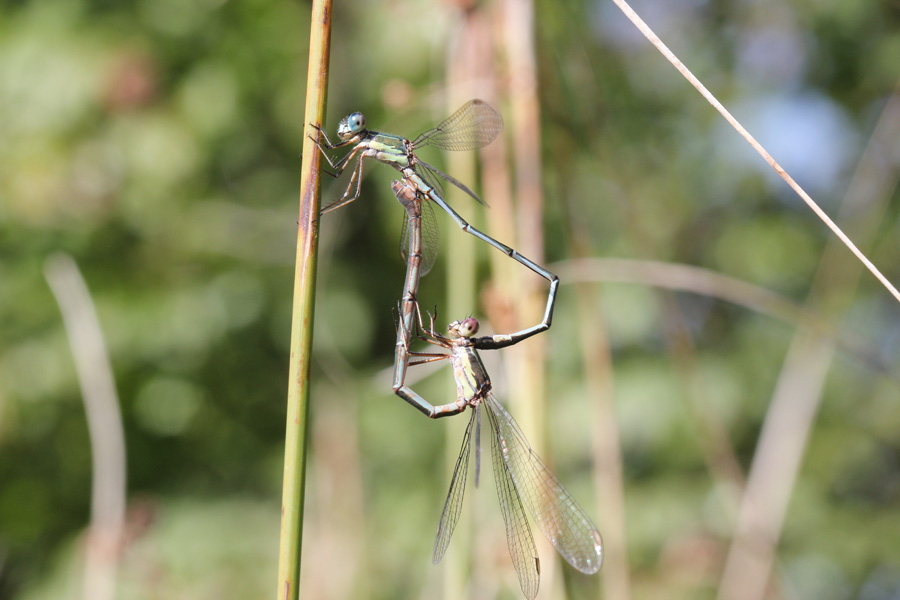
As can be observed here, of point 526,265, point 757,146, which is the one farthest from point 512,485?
point 757,146

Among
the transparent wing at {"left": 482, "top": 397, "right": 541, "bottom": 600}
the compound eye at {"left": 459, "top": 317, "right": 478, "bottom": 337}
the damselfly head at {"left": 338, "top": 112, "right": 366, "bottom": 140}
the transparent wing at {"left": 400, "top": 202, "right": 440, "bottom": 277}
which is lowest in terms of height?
the transparent wing at {"left": 482, "top": 397, "right": 541, "bottom": 600}

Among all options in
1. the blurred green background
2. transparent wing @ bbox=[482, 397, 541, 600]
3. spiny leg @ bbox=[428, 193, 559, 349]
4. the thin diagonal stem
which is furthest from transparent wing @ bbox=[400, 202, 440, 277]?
the blurred green background

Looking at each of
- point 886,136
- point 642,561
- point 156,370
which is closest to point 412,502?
point 642,561

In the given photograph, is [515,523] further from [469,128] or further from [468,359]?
[469,128]

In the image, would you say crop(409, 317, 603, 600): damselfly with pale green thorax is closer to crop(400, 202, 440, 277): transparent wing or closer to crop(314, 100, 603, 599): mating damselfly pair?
crop(314, 100, 603, 599): mating damselfly pair

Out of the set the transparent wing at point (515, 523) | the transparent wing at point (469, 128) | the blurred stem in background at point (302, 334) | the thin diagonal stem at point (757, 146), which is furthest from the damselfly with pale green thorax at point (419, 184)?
the thin diagonal stem at point (757, 146)

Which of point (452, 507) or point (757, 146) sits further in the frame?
point (452, 507)

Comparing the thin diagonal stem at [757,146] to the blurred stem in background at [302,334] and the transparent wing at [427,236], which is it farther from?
the transparent wing at [427,236]
